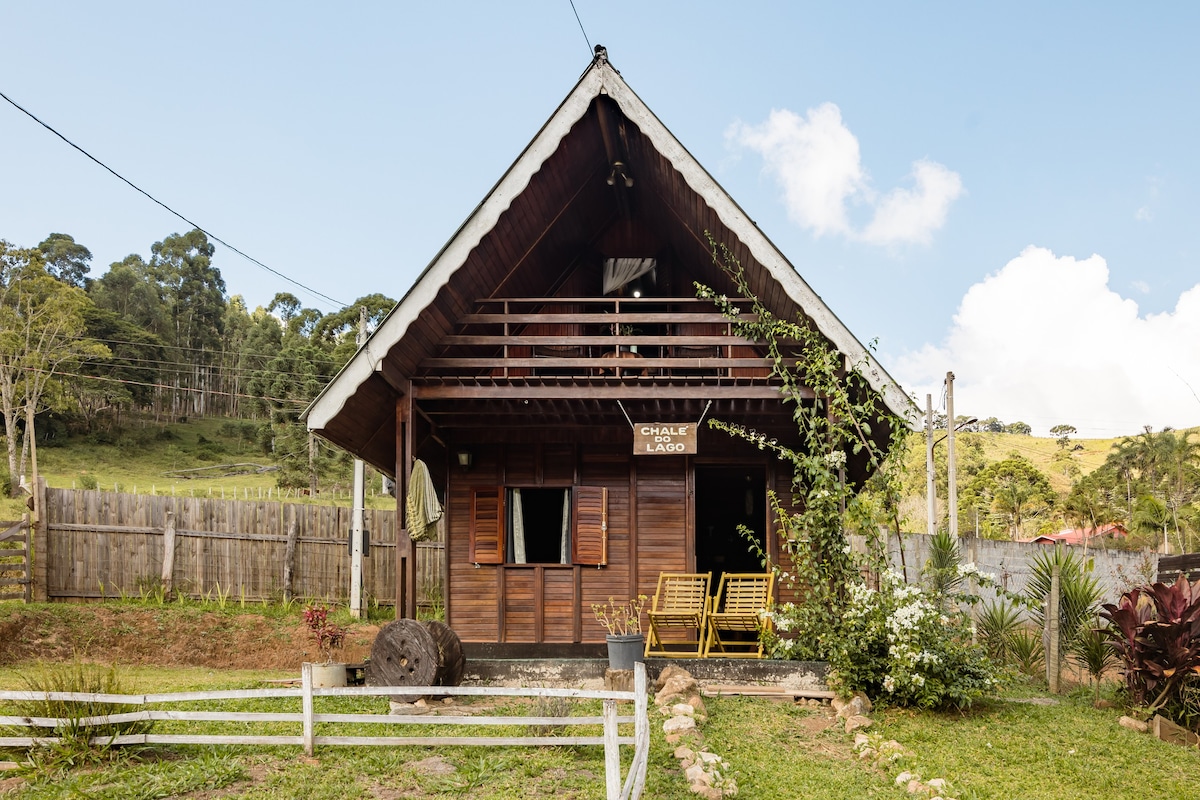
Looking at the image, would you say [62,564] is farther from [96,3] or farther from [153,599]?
[96,3]

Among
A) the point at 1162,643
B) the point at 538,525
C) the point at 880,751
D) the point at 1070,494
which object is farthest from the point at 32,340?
the point at 1070,494

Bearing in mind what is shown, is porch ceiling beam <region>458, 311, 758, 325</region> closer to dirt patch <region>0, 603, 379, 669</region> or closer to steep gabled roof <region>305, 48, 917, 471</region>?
steep gabled roof <region>305, 48, 917, 471</region>

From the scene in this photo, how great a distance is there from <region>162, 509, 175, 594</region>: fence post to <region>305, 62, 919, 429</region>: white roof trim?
9.08 m

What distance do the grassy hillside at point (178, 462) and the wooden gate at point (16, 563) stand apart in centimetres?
1680

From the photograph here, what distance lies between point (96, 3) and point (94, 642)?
9495 millimetres

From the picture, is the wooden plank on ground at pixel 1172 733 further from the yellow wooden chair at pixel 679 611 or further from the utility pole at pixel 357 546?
the utility pole at pixel 357 546

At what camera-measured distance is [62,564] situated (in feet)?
51.7

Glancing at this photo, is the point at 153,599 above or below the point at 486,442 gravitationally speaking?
below

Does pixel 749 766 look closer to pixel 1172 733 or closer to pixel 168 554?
pixel 1172 733

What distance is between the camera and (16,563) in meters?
15.3

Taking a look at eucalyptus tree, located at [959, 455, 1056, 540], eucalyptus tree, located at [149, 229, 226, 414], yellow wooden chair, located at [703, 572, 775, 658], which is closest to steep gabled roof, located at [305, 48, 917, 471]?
yellow wooden chair, located at [703, 572, 775, 658]

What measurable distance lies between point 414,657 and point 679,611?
3.20 metres

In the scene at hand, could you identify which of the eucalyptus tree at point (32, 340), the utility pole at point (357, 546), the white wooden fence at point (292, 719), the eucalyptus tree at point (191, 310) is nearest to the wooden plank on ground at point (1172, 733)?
the white wooden fence at point (292, 719)

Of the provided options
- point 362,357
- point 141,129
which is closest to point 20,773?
point 362,357
